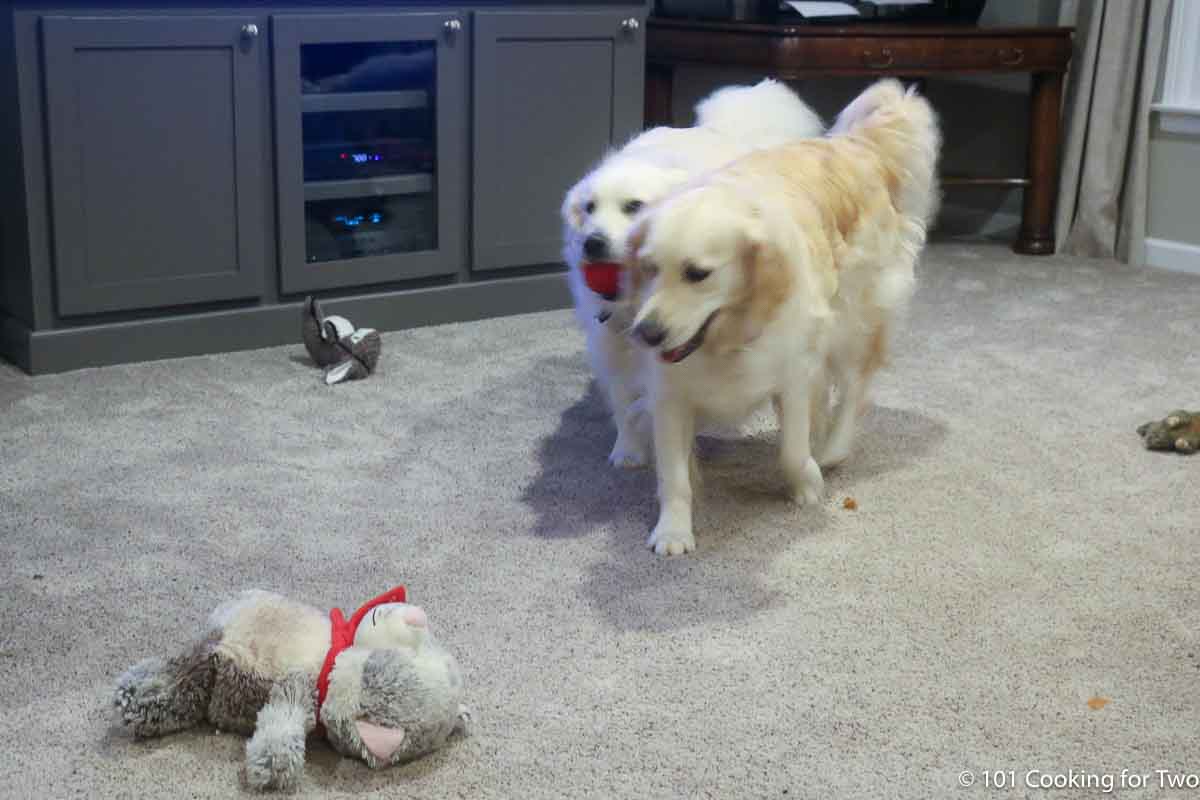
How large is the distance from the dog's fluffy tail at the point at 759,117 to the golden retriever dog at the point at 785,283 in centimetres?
11

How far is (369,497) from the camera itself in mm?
2328

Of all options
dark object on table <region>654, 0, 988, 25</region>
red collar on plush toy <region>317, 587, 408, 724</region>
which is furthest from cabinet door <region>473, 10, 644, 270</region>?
red collar on plush toy <region>317, 587, 408, 724</region>

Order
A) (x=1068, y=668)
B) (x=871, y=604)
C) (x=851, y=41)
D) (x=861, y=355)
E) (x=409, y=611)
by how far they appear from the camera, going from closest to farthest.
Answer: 1. (x=409, y=611)
2. (x=1068, y=668)
3. (x=871, y=604)
4. (x=861, y=355)
5. (x=851, y=41)

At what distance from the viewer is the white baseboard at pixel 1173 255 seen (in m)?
4.21

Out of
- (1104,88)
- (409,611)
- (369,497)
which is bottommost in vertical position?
(369,497)

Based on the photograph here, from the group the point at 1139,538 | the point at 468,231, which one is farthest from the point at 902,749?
the point at 468,231

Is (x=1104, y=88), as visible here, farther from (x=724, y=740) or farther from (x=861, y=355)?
(x=724, y=740)

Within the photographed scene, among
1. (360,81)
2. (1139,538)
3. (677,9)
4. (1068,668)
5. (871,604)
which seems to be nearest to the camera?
(1068,668)

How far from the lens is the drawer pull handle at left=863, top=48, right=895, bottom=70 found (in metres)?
4.06

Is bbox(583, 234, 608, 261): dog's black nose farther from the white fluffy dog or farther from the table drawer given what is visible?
the table drawer

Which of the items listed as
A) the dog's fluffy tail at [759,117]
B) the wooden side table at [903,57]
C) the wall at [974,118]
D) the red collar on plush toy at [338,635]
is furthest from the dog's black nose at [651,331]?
the wall at [974,118]

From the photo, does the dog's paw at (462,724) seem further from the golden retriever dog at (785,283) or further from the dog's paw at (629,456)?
the dog's paw at (629,456)

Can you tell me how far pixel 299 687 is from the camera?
1.54 metres

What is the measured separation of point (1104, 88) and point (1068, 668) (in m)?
2.91
